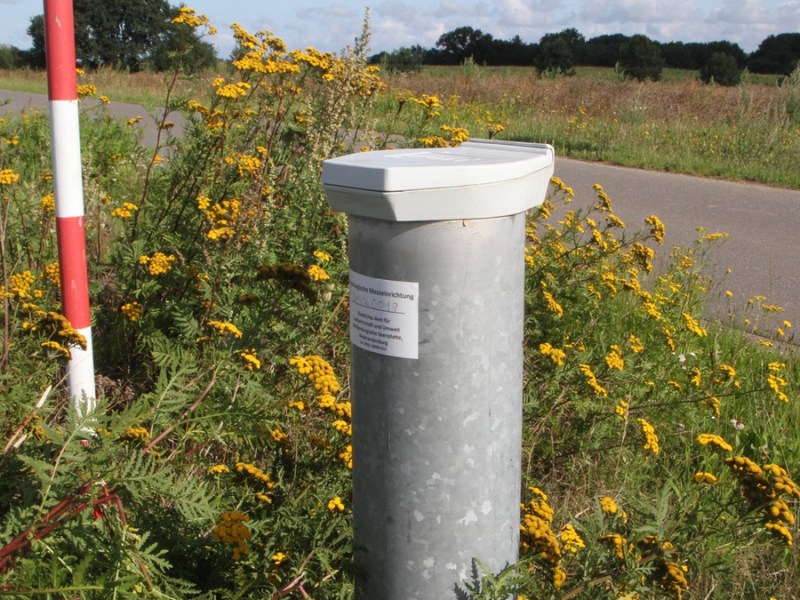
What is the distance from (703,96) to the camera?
699 inches

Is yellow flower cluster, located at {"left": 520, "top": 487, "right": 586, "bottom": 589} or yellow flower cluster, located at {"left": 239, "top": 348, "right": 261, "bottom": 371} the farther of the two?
yellow flower cluster, located at {"left": 239, "top": 348, "right": 261, "bottom": 371}

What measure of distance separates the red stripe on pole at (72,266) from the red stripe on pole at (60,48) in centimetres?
41

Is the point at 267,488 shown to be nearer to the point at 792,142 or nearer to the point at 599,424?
the point at 599,424

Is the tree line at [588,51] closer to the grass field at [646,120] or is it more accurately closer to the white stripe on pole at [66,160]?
the grass field at [646,120]

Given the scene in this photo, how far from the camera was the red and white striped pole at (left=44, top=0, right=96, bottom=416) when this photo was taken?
276cm

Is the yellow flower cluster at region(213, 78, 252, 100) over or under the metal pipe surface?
over

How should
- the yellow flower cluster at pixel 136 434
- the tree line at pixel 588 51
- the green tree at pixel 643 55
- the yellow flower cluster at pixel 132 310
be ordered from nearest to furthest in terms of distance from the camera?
the yellow flower cluster at pixel 136 434
the yellow flower cluster at pixel 132 310
the green tree at pixel 643 55
the tree line at pixel 588 51

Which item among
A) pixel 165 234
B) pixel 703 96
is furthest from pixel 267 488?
pixel 703 96

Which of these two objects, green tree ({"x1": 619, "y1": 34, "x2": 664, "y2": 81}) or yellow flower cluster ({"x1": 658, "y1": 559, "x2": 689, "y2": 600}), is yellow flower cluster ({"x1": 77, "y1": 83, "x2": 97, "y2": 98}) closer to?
yellow flower cluster ({"x1": 658, "y1": 559, "x2": 689, "y2": 600})

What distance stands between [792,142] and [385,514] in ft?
38.6

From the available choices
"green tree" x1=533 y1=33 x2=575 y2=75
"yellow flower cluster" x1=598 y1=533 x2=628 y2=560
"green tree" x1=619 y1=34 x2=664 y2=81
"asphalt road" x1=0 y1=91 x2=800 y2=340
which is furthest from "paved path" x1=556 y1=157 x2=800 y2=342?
"green tree" x1=533 y1=33 x2=575 y2=75

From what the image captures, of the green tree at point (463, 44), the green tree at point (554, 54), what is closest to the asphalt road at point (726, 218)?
the green tree at point (554, 54)

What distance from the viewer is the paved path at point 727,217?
597 cm

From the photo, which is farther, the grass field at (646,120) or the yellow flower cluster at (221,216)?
the grass field at (646,120)
